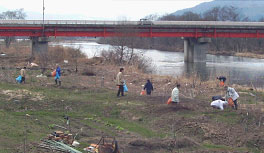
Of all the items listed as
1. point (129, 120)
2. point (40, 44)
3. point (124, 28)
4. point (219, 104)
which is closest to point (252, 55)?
point (124, 28)

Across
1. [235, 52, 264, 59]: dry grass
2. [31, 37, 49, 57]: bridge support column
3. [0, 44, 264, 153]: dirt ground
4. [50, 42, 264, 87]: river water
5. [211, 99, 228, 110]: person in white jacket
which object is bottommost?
[0, 44, 264, 153]: dirt ground

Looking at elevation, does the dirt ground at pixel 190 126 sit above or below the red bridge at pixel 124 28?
below

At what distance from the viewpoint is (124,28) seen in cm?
4803

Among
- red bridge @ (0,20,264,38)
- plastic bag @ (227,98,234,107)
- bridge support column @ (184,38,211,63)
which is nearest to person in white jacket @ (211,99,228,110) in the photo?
plastic bag @ (227,98,234,107)

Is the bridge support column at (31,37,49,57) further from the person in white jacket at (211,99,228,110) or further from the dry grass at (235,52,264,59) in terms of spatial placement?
the dry grass at (235,52,264,59)

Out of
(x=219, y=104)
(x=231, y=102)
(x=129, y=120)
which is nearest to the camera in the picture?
(x=129, y=120)

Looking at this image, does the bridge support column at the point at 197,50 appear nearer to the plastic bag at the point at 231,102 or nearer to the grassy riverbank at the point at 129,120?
the grassy riverbank at the point at 129,120

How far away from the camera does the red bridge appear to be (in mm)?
48000

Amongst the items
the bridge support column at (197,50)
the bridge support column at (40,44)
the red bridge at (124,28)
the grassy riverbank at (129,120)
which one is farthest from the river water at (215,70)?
the grassy riverbank at (129,120)

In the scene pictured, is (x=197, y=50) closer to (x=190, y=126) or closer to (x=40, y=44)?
(x=40, y=44)

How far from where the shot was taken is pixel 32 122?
1365 centimetres

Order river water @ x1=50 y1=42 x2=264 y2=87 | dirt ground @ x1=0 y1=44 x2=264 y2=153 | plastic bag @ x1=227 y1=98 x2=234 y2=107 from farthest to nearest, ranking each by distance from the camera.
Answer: river water @ x1=50 y1=42 x2=264 y2=87 → plastic bag @ x1=227 y1=98 x2=234 y2=107 → dirt ground @ x1=0 y1=44 x2=264 y2=153

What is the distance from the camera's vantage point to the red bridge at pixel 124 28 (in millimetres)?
48000

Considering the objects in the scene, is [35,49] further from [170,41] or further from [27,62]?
[170,41]
